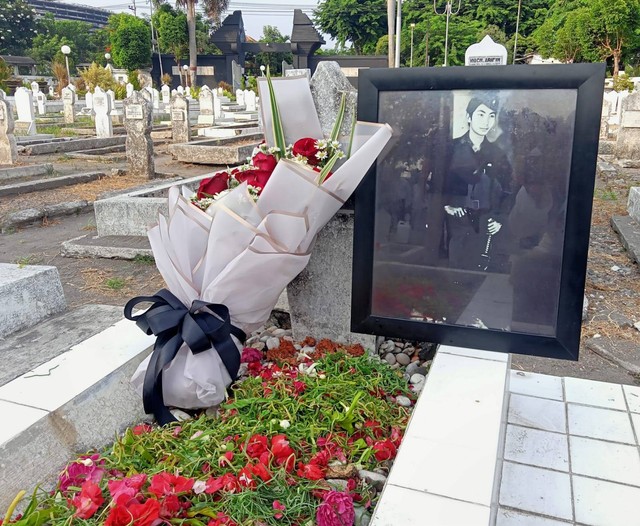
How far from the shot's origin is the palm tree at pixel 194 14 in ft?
149

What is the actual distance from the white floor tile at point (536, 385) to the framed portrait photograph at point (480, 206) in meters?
0.61

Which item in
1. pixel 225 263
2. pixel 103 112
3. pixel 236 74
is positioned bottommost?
pixel 225 263

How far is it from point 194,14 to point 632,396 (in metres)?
51.1

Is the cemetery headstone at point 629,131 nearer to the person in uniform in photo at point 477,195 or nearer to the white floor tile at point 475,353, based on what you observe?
the person in uniform in photo at point 477,195

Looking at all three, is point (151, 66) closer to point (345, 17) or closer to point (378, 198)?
point (345, 17)

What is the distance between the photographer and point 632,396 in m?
2.67

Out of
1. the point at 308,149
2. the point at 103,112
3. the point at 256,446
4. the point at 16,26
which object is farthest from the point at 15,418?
the point at 16,26

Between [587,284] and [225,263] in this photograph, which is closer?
[225,263]

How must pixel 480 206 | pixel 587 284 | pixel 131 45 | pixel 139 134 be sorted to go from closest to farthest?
pixel 480 206 < pixel 587 284 < pixel 139 134 < pixel 131 45

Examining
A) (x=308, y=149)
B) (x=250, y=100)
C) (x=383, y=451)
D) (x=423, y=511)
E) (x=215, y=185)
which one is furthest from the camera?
(x=250, y=100)

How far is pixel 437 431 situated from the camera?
66.5 inches

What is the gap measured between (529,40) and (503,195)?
55280 millimetres

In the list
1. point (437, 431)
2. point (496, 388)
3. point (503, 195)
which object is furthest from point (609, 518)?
point (503, 195)

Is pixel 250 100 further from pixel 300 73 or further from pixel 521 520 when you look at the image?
pixel 521 520
